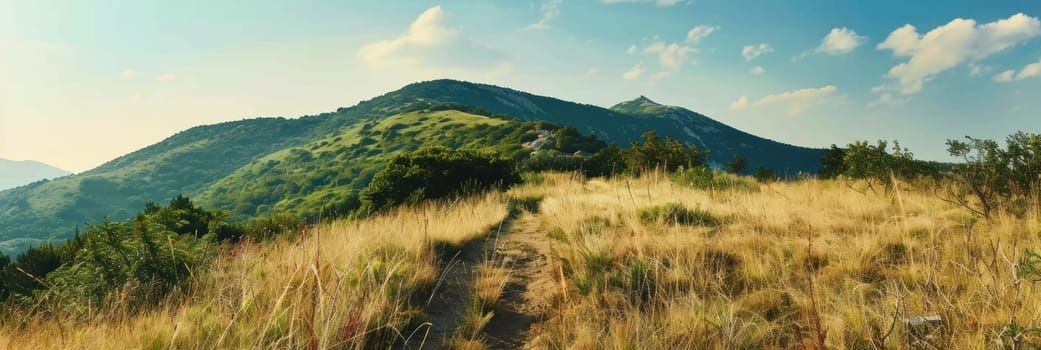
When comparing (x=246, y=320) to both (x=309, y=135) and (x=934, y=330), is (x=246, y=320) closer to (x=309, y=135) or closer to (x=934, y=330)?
(x=934, y=330)

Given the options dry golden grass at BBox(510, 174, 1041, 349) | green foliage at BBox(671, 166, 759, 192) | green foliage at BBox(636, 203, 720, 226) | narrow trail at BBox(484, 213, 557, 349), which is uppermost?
green foliage at BBox(671, 166, 759, 192)

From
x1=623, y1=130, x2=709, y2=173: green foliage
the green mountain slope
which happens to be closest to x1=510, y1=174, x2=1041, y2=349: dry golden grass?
x1=623, y1=130, x2=709, y2=173: green foliage

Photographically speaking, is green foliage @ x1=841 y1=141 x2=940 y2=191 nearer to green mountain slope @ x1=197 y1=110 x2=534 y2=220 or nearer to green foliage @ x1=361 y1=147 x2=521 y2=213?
green foliage @ x1=361 y1=147 x2=521 y2=213

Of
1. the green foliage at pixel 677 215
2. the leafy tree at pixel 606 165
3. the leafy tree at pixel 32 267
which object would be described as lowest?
the leafy tree at pixel 32 267

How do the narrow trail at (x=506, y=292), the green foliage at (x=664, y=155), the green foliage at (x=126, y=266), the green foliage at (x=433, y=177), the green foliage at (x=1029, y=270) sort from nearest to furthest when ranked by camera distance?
the green foliage at (x=1029, y=270)
the narrow trail at (x=506, y=292)
the green foliage at (x=126, y=266)
the green foliage at (x=433, y=177)
the green foliage at (x=664, y=155)

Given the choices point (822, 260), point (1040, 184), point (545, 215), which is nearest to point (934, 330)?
point (822, 260)

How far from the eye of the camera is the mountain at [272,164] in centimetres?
9894

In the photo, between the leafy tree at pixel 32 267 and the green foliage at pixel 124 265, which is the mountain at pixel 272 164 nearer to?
the leafy tree at pixel 32 267

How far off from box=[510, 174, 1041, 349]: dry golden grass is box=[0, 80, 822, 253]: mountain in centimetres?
5507

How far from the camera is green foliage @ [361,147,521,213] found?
44.4 feet

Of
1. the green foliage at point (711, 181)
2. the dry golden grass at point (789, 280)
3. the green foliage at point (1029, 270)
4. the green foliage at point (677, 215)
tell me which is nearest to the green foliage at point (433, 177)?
the green foliage at point (711, 181)

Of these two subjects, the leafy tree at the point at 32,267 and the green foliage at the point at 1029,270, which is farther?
the leafy tree at the point at 32,267

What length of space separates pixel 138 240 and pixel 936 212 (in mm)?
10899

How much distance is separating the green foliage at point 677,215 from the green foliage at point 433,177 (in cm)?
612
